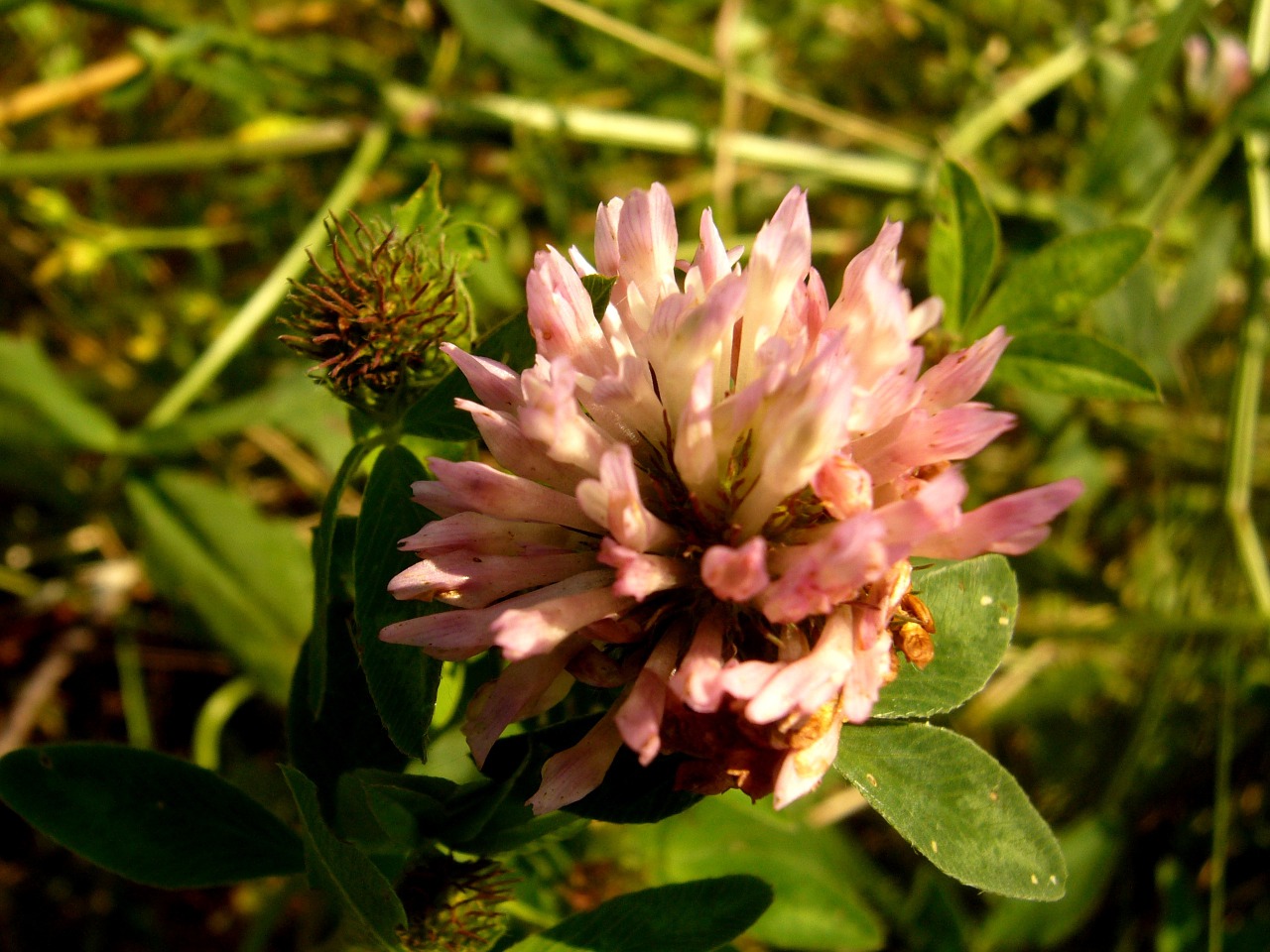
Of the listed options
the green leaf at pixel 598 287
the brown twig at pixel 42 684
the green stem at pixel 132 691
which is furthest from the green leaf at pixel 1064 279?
the brown twig at pixel 42 684

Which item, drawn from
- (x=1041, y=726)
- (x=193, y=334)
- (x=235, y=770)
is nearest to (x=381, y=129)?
(x=193, y=334)

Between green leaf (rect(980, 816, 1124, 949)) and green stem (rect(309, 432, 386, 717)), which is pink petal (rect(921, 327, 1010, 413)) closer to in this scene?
green stem (rect(309, 432, 386, 717))

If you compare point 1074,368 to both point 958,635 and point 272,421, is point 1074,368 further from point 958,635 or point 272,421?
point 272,421

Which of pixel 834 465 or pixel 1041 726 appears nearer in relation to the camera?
pixel 834 465

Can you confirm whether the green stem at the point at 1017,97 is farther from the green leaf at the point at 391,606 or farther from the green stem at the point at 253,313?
the green leaf at the point at 391,606

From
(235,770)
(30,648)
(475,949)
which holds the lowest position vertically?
(235,770)

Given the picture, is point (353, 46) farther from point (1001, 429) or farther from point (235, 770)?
point (1001, 429)
